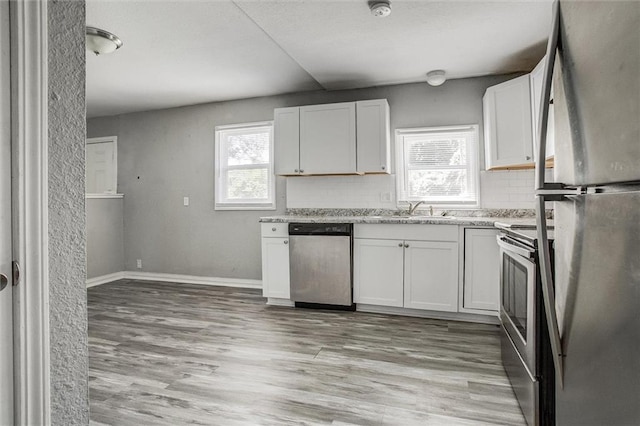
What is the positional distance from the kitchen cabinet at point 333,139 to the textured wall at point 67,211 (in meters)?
2.99

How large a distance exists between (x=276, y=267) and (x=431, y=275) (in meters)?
1.54

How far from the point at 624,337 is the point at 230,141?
15.4 feet

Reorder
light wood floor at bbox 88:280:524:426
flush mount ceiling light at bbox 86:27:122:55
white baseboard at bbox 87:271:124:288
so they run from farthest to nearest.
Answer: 1. white baseboard at bbox 87:271:124:288
2. flush mount ceiling light at bbox 86:27:122:55
3. light wood floor at bbox 88:280:524:426

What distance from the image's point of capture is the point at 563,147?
0.94 m

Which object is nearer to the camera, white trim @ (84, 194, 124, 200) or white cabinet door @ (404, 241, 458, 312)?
white cabinet door @ (404, 241, 458, 312)

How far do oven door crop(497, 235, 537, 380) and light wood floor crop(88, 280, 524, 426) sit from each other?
34 centimetres

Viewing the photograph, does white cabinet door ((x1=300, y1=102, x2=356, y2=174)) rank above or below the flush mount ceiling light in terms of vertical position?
below

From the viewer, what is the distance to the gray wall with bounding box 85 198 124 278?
4.80m

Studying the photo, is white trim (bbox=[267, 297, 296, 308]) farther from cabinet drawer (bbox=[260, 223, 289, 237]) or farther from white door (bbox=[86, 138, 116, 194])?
white door (bbox=[86, 138, 116, 194])

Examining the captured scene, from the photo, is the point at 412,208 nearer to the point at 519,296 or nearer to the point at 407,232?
the point at 407,232

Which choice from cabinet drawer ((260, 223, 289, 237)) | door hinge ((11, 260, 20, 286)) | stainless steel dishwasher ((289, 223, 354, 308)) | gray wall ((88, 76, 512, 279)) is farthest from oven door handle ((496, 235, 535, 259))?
gray wall ((88, 76, 512, 279))

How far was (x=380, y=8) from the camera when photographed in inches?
96.6

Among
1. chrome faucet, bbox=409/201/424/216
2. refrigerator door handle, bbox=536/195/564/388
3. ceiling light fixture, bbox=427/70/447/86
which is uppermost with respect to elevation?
ceiling light fixture, bbox=427/70/447/86

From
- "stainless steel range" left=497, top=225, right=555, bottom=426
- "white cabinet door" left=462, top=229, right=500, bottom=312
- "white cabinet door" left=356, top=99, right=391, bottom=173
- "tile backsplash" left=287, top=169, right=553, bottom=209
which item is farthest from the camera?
"white cabinet door" left=356, top=99, right=391, bottom=173
